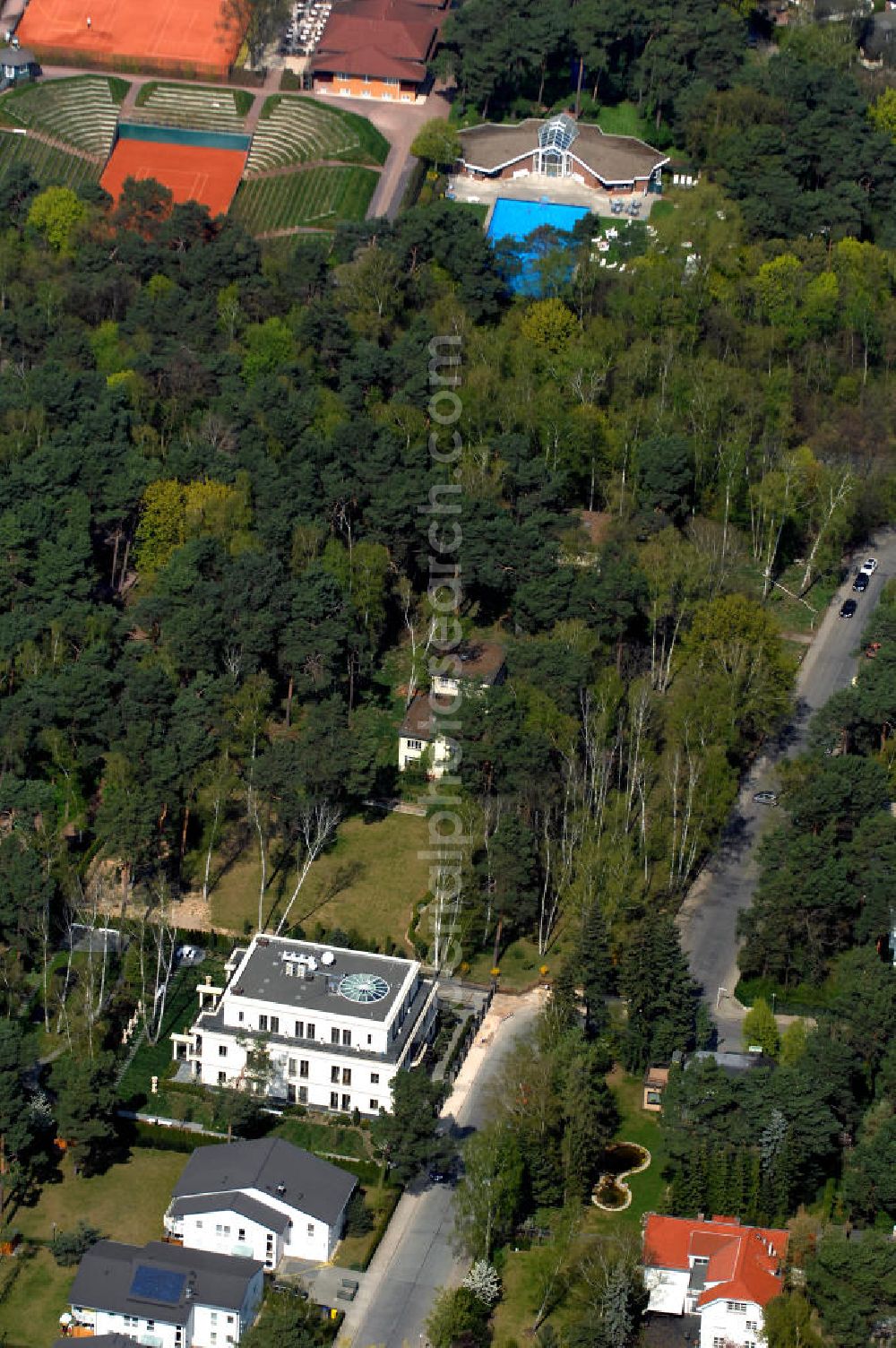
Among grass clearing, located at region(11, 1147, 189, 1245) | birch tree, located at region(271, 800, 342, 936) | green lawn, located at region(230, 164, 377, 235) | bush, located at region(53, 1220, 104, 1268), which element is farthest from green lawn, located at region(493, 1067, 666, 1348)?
green lawn, located at region(230, 164, 377, 235)

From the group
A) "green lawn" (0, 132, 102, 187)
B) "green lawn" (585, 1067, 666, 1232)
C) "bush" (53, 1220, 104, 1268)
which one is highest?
"green lawn" (0, 132, 102, 187)

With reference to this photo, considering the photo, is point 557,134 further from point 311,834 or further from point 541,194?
point 311,834

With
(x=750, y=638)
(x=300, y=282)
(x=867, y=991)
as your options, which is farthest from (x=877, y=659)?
(x=300, y=282)

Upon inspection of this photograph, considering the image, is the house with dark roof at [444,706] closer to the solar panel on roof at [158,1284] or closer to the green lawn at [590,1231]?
the green lawn at [590,1231]

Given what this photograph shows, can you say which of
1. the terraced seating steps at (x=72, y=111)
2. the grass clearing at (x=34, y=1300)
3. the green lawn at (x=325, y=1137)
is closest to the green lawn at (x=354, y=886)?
the green lawn at (x=325, y=1137)

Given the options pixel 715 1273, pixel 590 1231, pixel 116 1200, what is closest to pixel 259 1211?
pixel 116 1200

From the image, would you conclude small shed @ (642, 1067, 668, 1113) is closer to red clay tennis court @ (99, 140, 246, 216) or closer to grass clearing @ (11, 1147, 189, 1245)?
grass clearing @ (11, 1147, 189, 1245)
